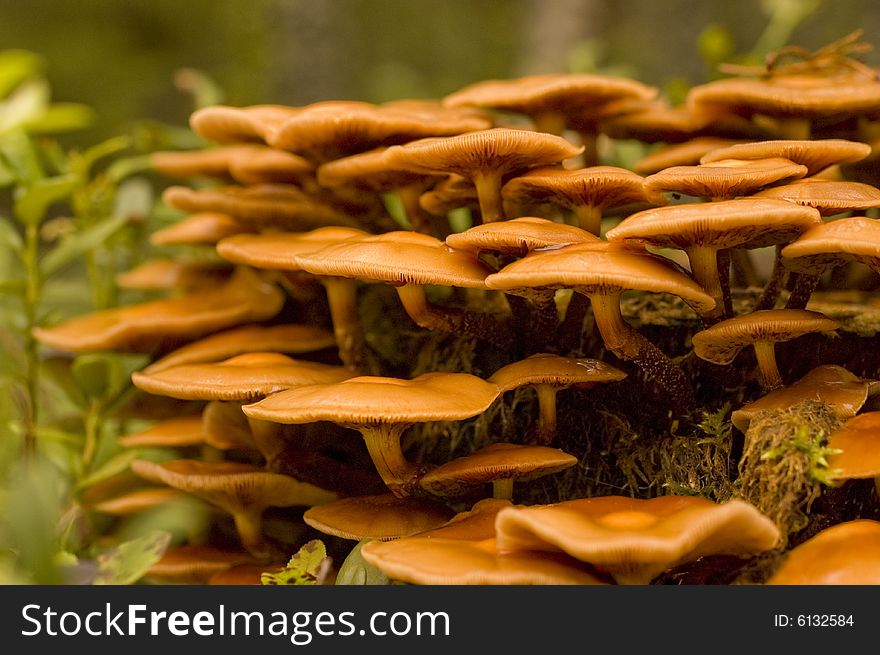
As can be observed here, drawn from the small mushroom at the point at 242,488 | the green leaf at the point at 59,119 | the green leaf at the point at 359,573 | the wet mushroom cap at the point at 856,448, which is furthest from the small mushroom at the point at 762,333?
the green leaf at the point at 59,119

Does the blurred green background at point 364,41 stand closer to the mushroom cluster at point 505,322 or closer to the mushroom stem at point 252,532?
the mushroom cluster at point 505,322

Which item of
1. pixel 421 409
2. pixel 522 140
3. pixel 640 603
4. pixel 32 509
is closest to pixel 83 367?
pixel 32 509

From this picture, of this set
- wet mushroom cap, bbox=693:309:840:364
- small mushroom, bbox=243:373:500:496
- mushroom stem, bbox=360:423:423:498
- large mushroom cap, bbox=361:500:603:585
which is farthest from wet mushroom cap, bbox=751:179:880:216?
mushroom stem, bbox=360:423:423:498

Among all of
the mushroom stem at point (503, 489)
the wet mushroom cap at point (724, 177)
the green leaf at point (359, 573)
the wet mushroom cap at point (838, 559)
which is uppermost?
the wet mushroom cap at point (724, 177)

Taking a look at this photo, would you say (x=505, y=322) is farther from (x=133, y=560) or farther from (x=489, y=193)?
(x=133, y=560)

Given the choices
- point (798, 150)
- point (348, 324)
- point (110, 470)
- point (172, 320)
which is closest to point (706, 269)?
point (798, 150)

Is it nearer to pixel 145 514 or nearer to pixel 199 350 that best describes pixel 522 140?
pixel 199 350

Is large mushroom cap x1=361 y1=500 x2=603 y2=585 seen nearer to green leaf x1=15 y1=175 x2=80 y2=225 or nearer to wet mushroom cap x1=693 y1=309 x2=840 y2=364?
wet mushroom cap x1=693 y1=309 x2=840 y2=364
